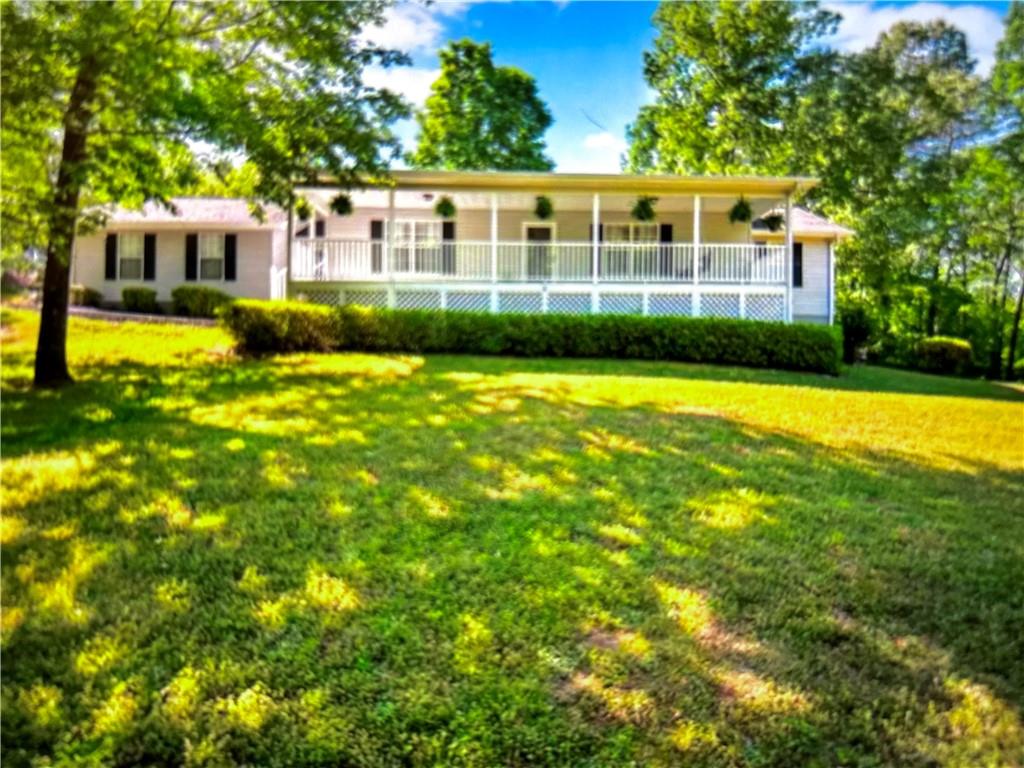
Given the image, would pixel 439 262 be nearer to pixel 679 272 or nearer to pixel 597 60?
pixel 679 272

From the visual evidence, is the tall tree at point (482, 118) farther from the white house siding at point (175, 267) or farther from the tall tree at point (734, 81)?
the white house siding at point (175, 267)

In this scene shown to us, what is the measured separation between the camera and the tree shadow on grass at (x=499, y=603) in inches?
91.8

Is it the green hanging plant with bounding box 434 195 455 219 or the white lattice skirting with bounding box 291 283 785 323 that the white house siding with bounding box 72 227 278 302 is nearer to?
the white lattice skirting with bounding box 291 283 785 323

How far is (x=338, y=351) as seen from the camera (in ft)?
39.1

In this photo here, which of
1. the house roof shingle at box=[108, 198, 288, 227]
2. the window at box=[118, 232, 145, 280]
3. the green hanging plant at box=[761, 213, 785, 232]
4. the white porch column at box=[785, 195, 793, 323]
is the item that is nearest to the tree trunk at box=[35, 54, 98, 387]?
the house roof shingle at box=[108, 198, 288, 227]

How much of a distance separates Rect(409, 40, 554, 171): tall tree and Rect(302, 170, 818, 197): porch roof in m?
5.37

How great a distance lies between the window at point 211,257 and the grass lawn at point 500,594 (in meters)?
14.0

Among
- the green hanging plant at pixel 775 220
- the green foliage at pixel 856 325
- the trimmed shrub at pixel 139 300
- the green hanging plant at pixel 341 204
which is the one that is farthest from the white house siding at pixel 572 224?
the green foliage at pixel 856 325

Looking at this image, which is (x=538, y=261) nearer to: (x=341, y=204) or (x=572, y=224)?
(x=572, y=224)

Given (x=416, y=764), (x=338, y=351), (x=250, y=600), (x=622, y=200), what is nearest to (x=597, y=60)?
(x=338, y=351)

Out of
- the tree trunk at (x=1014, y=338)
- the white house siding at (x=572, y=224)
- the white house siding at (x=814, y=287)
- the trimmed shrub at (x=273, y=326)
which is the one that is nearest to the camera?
the trimmed shrub at (x=273, y=326)

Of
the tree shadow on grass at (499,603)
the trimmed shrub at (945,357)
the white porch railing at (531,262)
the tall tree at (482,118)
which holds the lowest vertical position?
the tree shadow on grass at (499,603)

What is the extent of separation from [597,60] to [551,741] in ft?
29.8

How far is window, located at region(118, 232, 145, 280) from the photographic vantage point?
19.6m
